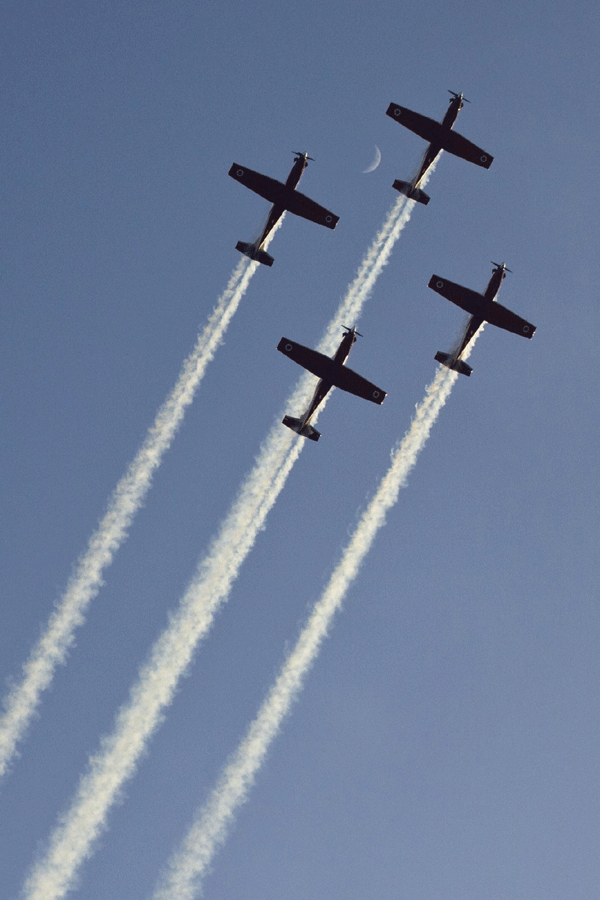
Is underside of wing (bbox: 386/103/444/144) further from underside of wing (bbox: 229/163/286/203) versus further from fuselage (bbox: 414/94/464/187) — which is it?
underside of wing (bbox: 229/163/286/203)

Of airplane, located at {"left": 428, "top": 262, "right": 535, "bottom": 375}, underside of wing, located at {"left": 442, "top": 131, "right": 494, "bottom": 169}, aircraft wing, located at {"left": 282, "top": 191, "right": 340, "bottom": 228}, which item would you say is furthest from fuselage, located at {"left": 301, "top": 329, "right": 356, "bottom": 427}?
underside of wing, located at {"left": 442, "top": 131, "right": 494, "bottom": 169}

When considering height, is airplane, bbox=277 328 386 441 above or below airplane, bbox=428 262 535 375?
below

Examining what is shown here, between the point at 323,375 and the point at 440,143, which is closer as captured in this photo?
the point at 323,375

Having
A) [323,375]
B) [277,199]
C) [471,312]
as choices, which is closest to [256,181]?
[277,199]

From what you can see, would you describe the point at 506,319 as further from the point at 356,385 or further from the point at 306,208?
the point at 306,208

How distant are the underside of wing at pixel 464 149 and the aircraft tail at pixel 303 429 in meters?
27.1

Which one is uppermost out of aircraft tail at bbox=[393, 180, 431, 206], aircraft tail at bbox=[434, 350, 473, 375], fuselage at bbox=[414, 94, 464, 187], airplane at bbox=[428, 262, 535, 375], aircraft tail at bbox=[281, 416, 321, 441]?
fuselage at bbox=[414, 94, 464, 187]

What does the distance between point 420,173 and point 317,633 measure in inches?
1563

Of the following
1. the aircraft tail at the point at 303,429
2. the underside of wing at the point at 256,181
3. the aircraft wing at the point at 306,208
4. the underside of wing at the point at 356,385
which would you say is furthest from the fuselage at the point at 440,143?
the aircraft tail at the point at 303,429

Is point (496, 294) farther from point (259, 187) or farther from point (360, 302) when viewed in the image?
point (259, 187)

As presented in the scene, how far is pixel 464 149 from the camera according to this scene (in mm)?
103875

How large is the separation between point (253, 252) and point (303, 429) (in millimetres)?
15605

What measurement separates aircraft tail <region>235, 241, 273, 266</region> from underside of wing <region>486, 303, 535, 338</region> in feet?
62.1

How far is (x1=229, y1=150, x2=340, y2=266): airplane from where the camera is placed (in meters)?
101
